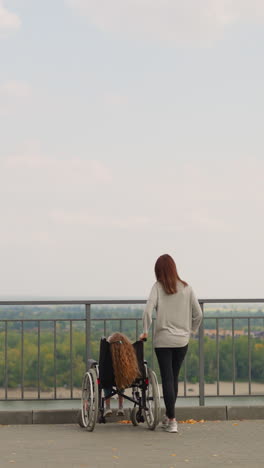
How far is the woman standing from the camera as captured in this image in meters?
9.98

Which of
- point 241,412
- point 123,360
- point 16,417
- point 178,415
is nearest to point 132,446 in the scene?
point 123,360

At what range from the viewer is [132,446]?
8.89 metres

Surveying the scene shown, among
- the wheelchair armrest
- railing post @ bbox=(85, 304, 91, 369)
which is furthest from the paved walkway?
railing post @ bbox=(85, 304, 91, 369)

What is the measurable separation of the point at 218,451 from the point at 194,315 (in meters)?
2.01

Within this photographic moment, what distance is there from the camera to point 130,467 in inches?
303

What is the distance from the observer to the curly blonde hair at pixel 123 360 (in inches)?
385

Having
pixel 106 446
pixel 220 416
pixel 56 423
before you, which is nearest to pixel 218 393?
pixel 220 416

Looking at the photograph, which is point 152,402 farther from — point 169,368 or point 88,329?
point 88,329

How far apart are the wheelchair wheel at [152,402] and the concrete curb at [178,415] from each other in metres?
0.69

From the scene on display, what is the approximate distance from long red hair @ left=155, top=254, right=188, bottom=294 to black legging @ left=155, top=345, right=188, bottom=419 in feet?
2.13

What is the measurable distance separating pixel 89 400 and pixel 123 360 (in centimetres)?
64

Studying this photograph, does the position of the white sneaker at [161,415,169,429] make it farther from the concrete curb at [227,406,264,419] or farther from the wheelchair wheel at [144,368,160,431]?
the concrete curb at [227,406,264,419]

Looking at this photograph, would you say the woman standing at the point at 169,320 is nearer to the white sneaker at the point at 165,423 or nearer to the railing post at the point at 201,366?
the white sneaker at the point at 165,423

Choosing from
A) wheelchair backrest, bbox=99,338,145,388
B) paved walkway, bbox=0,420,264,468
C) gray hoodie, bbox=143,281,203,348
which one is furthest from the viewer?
gray hoodie, bbox=143,281,203,348
